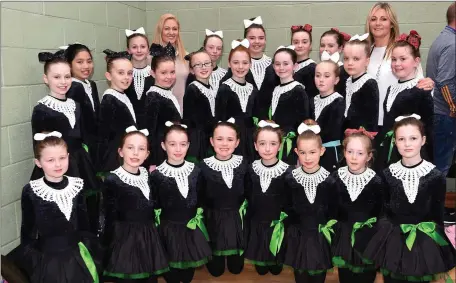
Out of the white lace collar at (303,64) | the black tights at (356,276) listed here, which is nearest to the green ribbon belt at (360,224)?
the black tights at (356,276)

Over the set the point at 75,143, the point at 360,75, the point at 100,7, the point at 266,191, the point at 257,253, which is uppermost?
the point at 100,7

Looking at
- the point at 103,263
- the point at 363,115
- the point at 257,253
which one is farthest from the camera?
the point at 363,115

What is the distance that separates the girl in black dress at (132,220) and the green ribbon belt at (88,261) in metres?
0.12

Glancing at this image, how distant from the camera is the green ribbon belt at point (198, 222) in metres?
3.06

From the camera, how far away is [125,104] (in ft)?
11.6

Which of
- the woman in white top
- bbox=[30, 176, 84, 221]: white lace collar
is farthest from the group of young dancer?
the woman in white top

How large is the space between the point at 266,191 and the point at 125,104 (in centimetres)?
126

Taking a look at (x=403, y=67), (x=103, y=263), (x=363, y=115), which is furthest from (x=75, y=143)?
(x=403, y=67)

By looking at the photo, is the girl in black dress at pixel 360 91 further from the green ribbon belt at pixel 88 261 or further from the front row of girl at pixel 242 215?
the green ribbon belt at pixel 88 261

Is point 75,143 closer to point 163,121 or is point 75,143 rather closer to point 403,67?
point 163,121

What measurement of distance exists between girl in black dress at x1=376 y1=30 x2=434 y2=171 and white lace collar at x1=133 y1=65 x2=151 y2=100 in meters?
1.96

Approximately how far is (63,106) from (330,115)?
6.24ft

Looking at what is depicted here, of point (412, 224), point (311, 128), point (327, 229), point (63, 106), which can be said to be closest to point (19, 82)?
point (63, 106)

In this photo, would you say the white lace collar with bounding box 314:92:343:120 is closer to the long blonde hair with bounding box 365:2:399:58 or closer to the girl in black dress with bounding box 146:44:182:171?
the long blonde hair with bounding box 365:2:399:58
